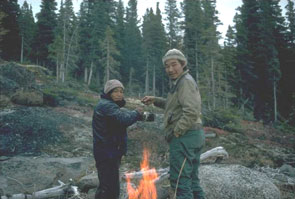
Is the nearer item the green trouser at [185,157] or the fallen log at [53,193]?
the green trouser at [185,157]

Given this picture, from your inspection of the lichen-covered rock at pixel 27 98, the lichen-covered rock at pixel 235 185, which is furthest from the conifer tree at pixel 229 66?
the lichen-covered rock at pixel 235 185

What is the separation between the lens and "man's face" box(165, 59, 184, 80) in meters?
3.74

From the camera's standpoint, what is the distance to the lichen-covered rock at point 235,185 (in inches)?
189

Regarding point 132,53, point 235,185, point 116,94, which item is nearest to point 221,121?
point 235,185

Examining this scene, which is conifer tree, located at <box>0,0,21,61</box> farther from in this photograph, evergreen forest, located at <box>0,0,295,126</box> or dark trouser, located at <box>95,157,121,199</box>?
dark trouser, located at <box>95,157,121,199</box>

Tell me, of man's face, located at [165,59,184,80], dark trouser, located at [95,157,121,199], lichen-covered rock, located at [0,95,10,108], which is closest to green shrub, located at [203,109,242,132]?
lichen-covered rock, located at [0,95,10,108]

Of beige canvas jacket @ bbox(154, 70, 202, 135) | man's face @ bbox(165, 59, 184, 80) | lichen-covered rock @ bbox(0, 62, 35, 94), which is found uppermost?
lichen-covered rock @ bbox(0, 62, 35, 94)

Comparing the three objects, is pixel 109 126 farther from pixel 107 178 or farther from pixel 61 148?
pixel 61 148

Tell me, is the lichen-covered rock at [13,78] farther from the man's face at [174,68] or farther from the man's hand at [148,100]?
the man's face at [174,68]

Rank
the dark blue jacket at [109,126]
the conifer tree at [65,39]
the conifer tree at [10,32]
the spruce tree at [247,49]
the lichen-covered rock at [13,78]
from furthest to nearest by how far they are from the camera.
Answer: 1. the conifer tree at [10,32]
2. the conifer tree at [65,39]
3. the spruce tree at [247,49]
4. the lichen-covered rock at [13,78]
5. the dark blue jacket at [109,126]

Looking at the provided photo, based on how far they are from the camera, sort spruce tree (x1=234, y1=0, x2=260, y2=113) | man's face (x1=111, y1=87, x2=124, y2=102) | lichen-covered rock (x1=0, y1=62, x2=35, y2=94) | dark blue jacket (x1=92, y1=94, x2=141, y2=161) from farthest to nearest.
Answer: spruce tree (x1=234, y1=0, x2=260, y2=113)
lichen-covered rock (x1=0, y1=62, x2=35, y2=94)
man's face (x1=111, y1=87, x2=124, y2=102)
dark blue jacket (x1=92, y1=94, x2=141, y2=161)

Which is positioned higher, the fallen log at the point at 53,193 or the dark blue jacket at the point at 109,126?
the dark blue jacket at the point at 109,126

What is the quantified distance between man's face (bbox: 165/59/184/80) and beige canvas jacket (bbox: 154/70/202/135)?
11 cm

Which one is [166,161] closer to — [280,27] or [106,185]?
[106,185]
